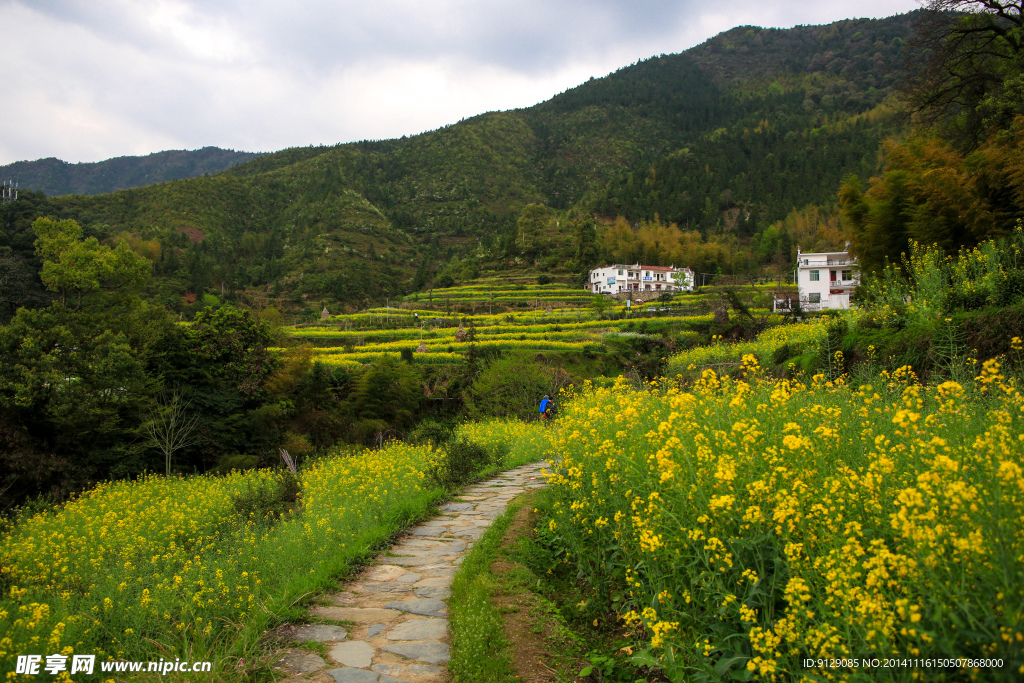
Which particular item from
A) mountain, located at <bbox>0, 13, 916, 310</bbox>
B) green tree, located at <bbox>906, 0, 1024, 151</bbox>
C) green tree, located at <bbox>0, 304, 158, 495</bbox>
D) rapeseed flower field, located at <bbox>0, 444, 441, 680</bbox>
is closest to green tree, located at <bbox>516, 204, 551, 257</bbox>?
mountain, located at <bbox>0, 13, 916, 310</bbox>

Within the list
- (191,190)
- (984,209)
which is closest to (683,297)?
(984,209)

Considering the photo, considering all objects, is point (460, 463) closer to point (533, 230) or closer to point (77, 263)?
point (77, 263)

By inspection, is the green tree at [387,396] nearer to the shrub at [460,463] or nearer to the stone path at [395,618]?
the shrub at [460,463]

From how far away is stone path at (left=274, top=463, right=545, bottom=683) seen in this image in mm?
Result: 3201

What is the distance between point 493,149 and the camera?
129m

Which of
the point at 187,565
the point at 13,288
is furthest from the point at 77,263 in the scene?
the point at 187,565

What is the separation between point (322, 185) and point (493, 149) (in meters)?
44.7

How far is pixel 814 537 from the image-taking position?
2.29m

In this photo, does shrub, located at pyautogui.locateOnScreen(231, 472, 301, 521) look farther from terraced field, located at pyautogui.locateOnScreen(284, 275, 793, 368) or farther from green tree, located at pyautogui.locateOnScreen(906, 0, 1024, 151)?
terraced field, located at pyautogui.locateOnScreen(284, 275, 793, 368)

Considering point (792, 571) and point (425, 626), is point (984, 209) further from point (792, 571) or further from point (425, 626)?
point (425, 626)

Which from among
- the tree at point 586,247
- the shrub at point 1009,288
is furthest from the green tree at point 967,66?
the tree at point 586,247

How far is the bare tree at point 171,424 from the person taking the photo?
18.5 metres

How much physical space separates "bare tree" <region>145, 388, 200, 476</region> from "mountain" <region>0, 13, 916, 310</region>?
3387 cm

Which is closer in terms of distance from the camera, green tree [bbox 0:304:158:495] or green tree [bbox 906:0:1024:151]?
green tree [bbox 906:0:1024:151]
